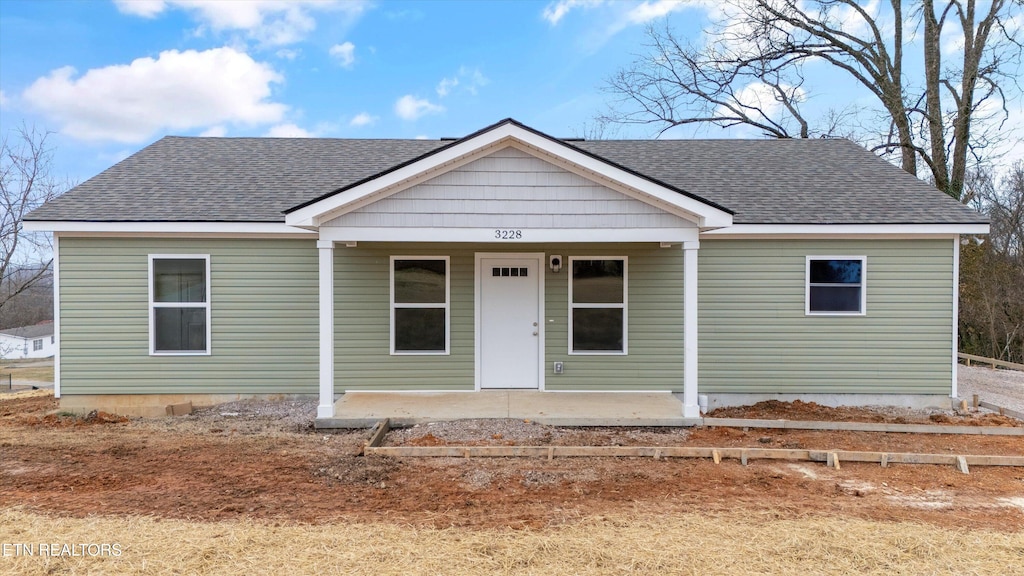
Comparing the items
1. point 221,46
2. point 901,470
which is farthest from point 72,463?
point 221,46

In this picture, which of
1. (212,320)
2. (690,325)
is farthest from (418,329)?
(690,325)

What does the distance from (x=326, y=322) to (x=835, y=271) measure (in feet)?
24.9

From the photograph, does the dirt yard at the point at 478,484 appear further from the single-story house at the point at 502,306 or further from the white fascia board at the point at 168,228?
the white fascia board at the point at 168,228

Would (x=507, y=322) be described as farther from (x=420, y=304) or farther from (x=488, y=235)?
(x=488, y=235)

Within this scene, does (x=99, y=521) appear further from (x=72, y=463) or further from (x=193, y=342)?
(x=193, y=342)

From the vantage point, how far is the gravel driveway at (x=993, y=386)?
948cm

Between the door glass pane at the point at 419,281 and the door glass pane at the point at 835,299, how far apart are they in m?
5.83

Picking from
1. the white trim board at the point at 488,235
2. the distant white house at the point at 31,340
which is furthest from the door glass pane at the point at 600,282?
the distant white house at the point at 31,340

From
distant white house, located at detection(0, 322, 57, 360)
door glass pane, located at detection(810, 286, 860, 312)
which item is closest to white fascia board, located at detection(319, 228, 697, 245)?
door glass pane, located at detection(810, 286, 860, 312)

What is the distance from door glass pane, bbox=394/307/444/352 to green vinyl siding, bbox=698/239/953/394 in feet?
13.5

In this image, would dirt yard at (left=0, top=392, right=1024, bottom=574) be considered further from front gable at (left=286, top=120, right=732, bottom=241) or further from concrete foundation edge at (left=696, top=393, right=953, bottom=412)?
front gable at (left=286, top=120, right=732, bottom=241)

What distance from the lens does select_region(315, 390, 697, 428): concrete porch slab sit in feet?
22.6

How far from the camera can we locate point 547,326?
8.44 metres

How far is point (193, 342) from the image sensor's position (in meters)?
8.20
